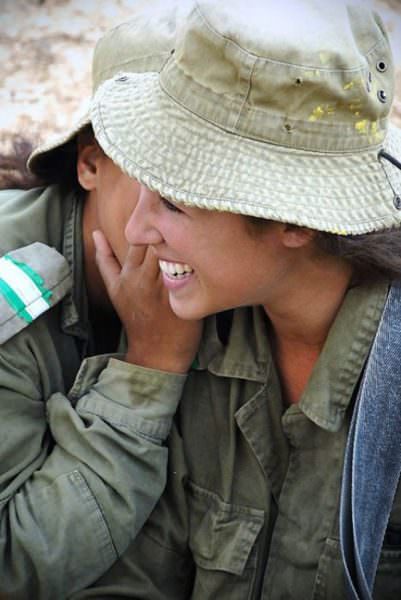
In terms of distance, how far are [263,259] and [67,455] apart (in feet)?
2.28

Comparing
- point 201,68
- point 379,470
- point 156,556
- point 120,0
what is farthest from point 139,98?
point 120,0

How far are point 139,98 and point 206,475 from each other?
1044mm

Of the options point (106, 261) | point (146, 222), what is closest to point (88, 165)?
point (106, 261)

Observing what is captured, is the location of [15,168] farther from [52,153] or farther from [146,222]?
[146,222]

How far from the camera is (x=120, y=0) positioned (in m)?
5.03

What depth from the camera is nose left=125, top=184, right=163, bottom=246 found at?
7.16ft

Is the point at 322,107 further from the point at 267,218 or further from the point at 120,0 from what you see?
the point at 120,0

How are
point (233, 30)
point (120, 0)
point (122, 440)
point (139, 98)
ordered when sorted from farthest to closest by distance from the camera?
point (120, 0), point (122, 440), point (139, 98), point (233, 30)

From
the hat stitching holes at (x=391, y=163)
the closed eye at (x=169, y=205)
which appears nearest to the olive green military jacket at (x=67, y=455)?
the closed eye at (x=169, y=205)

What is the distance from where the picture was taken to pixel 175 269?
2.26 meters

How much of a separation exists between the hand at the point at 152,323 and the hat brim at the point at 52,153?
0.35m

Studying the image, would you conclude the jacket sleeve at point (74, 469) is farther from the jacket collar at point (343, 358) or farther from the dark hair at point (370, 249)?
the dark hair at point (370, 249)

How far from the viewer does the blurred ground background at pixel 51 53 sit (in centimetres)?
452

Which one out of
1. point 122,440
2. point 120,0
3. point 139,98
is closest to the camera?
point 139,98
